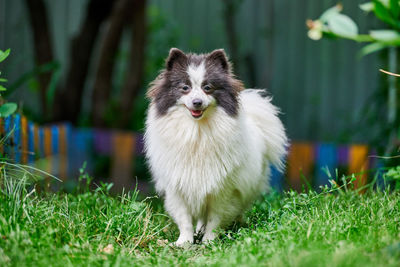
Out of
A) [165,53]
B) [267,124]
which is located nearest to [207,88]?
[267,124]

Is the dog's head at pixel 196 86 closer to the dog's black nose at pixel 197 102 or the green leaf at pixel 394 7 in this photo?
the dog's black nose at pixel 197 102

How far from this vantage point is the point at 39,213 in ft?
9.73

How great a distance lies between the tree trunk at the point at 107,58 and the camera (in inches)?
303

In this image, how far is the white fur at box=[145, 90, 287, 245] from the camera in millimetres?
3594

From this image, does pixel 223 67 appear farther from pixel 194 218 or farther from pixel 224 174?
pixel 194 218

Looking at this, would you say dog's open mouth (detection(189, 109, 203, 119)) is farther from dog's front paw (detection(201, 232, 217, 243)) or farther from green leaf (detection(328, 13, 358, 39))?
green leaf (detection(328, 13, 358, 39))

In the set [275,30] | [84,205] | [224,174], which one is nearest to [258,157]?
[224,174]

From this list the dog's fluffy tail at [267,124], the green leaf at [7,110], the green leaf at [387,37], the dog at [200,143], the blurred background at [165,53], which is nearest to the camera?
the green leaf at [387,37]

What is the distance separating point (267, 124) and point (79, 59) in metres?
4.87

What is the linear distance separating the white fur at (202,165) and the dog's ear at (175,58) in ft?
1.09

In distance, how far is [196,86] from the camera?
11.7ft

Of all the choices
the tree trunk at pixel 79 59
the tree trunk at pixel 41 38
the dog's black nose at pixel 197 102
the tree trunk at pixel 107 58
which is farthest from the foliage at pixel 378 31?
the tree trunk at pixel 79 59

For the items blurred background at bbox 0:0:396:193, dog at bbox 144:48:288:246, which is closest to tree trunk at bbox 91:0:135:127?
blurred background at bbox 0:0:396:193

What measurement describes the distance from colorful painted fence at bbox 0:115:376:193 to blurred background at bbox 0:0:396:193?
0.13 metres
